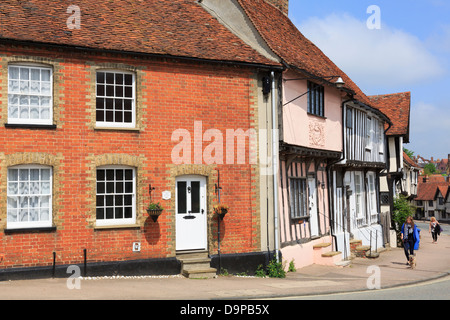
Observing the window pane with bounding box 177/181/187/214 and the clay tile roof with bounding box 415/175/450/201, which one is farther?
the clay tile roof with bounding box 415/175/450/201

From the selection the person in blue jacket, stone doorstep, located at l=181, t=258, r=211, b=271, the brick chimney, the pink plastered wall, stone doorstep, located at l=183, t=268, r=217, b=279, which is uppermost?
the brick chimney

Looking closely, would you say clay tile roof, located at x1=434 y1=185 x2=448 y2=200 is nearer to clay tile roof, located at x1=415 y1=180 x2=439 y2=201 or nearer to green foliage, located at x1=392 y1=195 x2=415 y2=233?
clay tile roof, located at x1=415 y1=180 x2=439 y2=201

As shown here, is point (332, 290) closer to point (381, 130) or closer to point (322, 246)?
point (322, 246)

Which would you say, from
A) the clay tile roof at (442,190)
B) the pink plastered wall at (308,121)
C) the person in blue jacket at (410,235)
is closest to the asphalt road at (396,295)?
the person in blue jacket at (410,235)

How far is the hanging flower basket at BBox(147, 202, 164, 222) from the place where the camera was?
1417 cm

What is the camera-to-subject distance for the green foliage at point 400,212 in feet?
101

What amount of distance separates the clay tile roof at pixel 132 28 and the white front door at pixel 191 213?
144 inches

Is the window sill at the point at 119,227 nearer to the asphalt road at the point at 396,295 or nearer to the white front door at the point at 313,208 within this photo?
the asphalt road at the point at 396,295

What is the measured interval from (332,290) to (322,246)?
21.1ft

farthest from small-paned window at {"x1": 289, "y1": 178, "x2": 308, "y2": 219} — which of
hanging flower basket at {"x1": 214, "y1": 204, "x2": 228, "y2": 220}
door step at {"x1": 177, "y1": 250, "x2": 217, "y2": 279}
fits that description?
door step at {"x1": 177, "y1": 250, "x2": 217, "y2": 279}

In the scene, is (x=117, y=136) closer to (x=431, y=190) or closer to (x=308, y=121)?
(x=308, y=121)

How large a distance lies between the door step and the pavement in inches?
10.9

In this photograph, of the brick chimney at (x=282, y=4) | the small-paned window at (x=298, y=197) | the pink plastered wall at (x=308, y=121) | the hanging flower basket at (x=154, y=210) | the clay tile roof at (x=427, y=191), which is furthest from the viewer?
the clay tile roof at (x=427, y=191)

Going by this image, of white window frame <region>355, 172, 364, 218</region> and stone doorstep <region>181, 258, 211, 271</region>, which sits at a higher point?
white window frame <region>355, 172, 364, 218</region>
